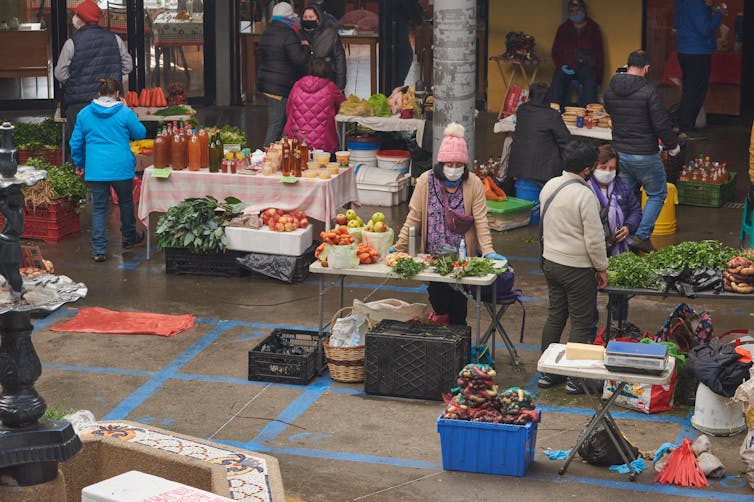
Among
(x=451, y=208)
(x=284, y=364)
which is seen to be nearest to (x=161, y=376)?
(x=284, y=364)

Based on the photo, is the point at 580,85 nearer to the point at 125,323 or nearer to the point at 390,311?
the point at 390,311

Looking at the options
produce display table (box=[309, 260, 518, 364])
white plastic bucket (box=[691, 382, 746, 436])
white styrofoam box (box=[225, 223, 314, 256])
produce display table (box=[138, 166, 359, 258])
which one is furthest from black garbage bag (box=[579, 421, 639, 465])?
produce display table (box=[138, 166, 359, 258])

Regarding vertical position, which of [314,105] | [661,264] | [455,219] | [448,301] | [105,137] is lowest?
[448,301]

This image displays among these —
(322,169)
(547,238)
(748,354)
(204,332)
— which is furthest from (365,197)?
(748,354)

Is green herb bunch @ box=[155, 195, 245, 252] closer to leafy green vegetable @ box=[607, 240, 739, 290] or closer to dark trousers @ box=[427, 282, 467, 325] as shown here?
dark trousers @ box=[427, 282, 467, 325]

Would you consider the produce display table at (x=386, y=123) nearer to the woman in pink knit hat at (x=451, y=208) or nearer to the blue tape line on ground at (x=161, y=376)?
the blue tape line on ground at (x=161, y=376)

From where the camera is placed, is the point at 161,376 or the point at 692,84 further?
the point at 692,84

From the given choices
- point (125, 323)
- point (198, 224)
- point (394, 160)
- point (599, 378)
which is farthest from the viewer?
point (394, 160)

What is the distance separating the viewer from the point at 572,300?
901 cm

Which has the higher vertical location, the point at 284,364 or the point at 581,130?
the point at 581,130

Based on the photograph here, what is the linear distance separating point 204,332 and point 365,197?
16.3 feet

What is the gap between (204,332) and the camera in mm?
10570

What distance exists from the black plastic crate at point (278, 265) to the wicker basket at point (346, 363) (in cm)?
243

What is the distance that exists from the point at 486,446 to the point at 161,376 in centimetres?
288
